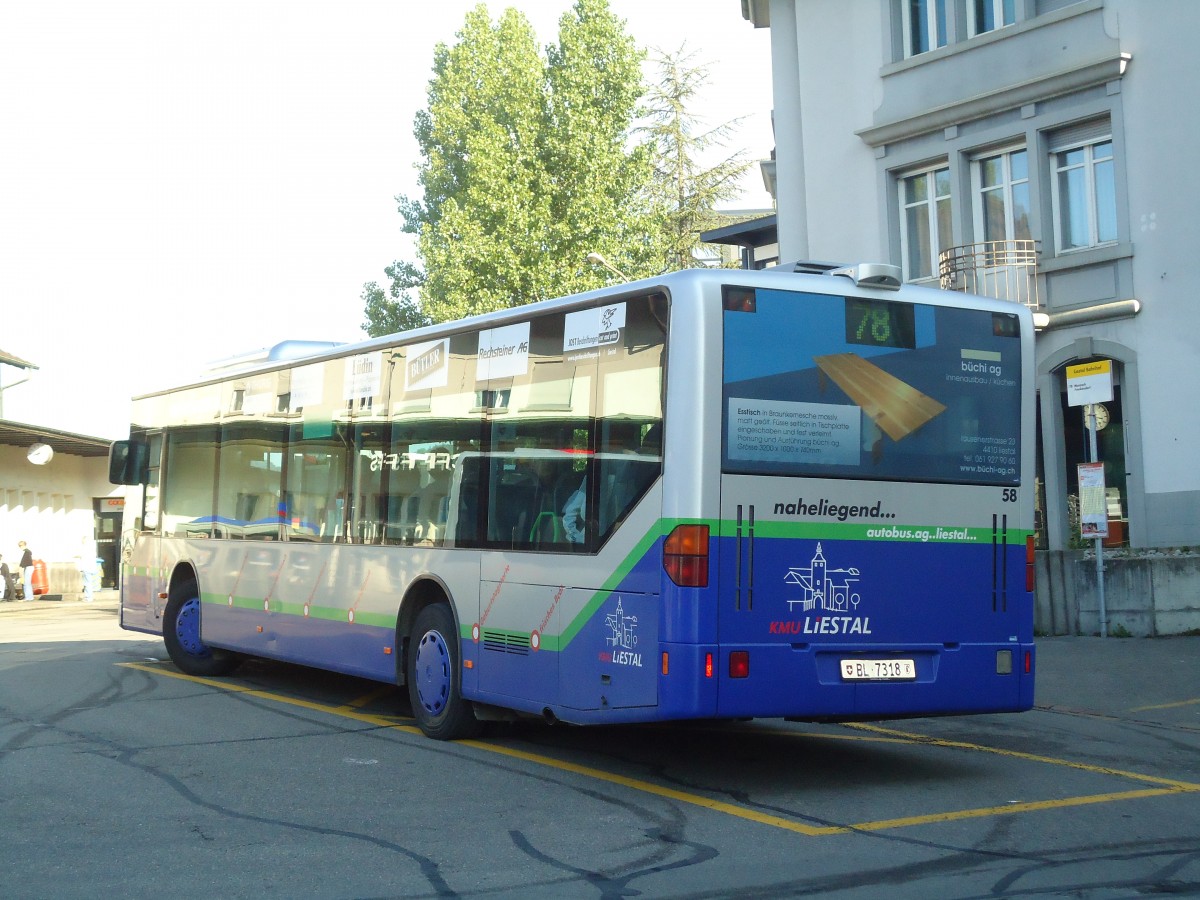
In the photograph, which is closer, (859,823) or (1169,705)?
(859,823)

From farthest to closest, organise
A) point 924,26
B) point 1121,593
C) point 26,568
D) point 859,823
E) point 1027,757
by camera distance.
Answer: point 26,568
point 924,26
point 1121,593
point 1027,757
point 859,823

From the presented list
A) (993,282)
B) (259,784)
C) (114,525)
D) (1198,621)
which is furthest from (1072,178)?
(114,525)

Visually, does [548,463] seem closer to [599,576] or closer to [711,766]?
[599,576]

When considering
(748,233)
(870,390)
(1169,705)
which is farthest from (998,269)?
(748,233)

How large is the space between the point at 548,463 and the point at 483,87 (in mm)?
37608

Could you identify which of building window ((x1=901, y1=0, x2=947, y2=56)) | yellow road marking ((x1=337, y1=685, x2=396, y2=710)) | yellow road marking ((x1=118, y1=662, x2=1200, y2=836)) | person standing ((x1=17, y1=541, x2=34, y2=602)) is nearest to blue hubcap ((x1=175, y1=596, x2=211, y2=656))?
yellow road marking ((x1=337, y1=685, x2=396, y2=710))

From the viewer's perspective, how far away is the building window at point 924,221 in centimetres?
2236

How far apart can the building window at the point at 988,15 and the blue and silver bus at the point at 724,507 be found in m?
13.7

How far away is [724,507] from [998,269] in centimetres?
1420

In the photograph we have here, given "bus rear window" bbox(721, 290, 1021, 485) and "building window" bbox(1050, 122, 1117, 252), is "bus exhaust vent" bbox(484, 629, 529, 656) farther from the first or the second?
"building window" bbox(1050, 122, 1117, 252)

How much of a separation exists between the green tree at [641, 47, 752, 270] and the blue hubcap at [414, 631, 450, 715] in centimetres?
3913

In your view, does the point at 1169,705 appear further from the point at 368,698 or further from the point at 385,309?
the point at 385,309

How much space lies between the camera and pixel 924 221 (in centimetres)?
2277

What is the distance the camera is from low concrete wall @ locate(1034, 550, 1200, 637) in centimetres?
1639
